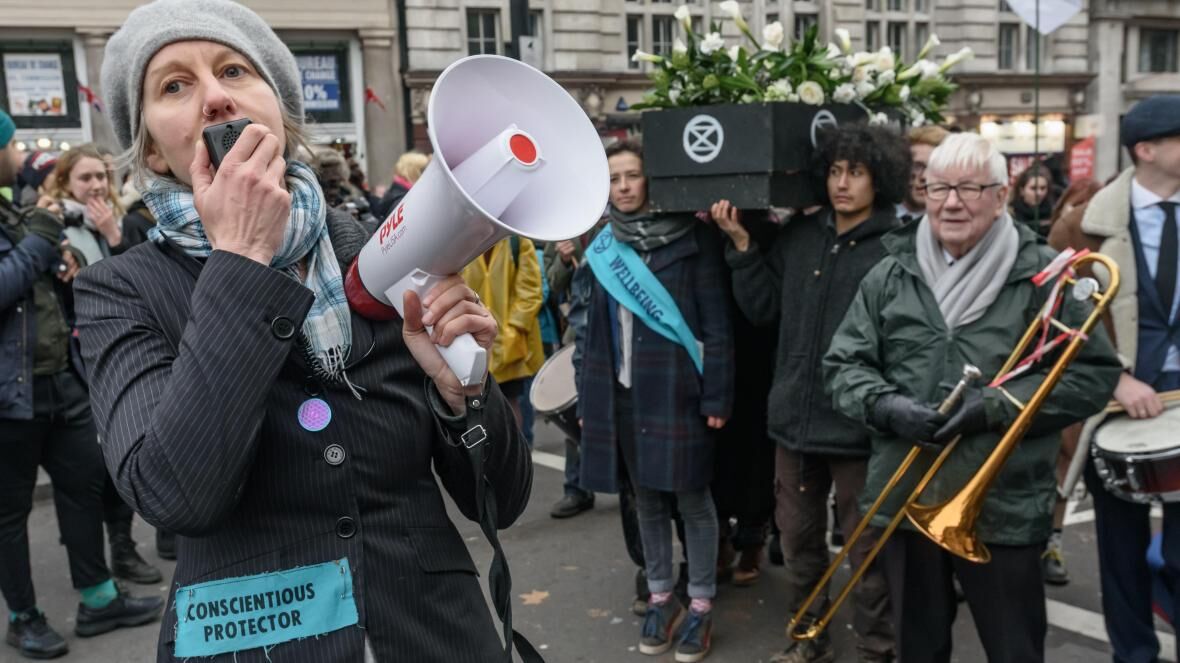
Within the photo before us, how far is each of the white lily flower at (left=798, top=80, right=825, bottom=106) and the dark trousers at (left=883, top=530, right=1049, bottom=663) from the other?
1.70 metres

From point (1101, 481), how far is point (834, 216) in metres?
1.39

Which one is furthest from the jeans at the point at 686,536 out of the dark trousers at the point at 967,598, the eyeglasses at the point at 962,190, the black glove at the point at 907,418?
the eyeglasses at the point at 962,190

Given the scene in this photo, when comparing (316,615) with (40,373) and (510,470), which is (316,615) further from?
(40,373)

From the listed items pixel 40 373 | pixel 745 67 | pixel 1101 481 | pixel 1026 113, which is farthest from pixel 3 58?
pixel 1026 113

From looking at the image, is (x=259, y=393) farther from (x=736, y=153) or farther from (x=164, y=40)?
(x=736, y=153)

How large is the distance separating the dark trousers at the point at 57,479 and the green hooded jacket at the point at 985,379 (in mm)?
3287

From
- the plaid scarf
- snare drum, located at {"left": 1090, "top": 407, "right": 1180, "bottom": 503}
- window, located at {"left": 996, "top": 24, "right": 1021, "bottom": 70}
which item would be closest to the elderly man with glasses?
snare drum, located at {"left": 1090, "top": 407, "right": 1180, "bottom": 503}

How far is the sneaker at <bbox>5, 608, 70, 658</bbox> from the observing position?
4168 millimetres

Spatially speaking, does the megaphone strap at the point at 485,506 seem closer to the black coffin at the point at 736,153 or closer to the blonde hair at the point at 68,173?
the black coffin at the point at 736,153

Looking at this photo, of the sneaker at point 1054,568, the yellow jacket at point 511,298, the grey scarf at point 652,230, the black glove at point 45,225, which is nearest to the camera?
the grey scarf at point 652,230

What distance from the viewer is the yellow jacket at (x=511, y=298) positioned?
5.77 metres

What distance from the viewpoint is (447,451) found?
1.59 metres

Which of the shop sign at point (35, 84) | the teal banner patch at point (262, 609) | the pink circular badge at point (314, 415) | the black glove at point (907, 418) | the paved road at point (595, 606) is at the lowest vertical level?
the paved road at point (595, 606)

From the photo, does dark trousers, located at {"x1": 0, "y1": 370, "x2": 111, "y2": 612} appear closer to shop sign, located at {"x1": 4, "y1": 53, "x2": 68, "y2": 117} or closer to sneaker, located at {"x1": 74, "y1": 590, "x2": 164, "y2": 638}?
sneaker, located at {"x1": 74, "y1": 590, "x2": 164, "y2": 638}
